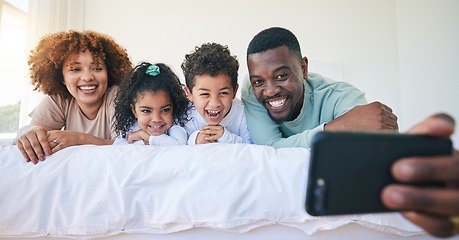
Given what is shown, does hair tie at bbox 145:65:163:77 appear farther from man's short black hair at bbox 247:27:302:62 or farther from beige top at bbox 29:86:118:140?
man's short black hair at bbox 247:27:302:62

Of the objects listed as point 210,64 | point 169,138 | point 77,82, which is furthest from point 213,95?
point 77,82

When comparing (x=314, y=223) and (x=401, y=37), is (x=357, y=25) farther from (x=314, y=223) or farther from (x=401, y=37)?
(x=314, y=223)

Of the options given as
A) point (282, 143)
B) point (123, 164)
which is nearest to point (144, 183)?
point (123, 164)

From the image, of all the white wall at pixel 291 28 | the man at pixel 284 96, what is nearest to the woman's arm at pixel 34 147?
the man at pixel 284 96

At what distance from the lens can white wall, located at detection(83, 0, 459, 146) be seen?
12.1 ft

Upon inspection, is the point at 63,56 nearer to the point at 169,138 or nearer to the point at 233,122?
the point at 169,138

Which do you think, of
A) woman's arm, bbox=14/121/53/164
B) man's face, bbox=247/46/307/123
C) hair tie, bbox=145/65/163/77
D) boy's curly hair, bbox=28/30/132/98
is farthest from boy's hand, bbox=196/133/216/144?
boy's curly hair, bbox=28/30/132/98

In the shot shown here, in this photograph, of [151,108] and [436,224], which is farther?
[151,108]

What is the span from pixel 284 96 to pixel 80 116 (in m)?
1.02

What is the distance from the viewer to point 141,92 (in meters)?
1.32

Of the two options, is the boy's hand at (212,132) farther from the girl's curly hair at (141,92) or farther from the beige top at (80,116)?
the beige top at (80,116)

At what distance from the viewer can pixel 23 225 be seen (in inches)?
30.4

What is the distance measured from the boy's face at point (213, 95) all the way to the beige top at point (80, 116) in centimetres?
46

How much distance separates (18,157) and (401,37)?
4.02 m
